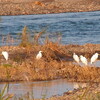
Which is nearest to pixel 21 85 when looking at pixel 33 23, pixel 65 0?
pixel 33 23

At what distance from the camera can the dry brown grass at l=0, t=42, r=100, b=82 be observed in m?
13.6

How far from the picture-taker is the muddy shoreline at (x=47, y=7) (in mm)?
44375

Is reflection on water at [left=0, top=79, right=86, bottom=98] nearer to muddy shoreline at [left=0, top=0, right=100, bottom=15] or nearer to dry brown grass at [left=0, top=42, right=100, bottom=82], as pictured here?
dry brown grass at [left=0, top=42, right=100, bottom=82]

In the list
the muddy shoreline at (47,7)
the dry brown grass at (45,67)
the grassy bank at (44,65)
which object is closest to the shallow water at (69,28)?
the muddy shoreline at (47,7)

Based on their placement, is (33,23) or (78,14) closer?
(33,23)

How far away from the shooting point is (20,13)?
43812mm

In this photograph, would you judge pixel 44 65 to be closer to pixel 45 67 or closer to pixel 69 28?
pixel 45 67

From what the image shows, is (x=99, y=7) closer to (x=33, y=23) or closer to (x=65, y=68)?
(x=33, y=23)

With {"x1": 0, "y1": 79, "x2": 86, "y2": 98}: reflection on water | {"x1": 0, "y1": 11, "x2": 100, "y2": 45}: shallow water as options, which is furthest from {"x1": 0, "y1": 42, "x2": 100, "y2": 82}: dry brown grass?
{"x1": 0, "y1": 11, "x2": 100, "y2": 45}: shallow water

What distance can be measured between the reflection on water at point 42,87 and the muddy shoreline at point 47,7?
30.4 meters

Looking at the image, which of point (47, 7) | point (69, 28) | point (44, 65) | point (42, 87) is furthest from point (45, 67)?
point (47, 7)

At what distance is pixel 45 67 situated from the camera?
14.5 metres

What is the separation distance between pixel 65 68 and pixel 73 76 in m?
0.58

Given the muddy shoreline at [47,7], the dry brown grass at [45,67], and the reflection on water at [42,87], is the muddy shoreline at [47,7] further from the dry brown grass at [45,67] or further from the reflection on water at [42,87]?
the reflection on water at [42,87]
